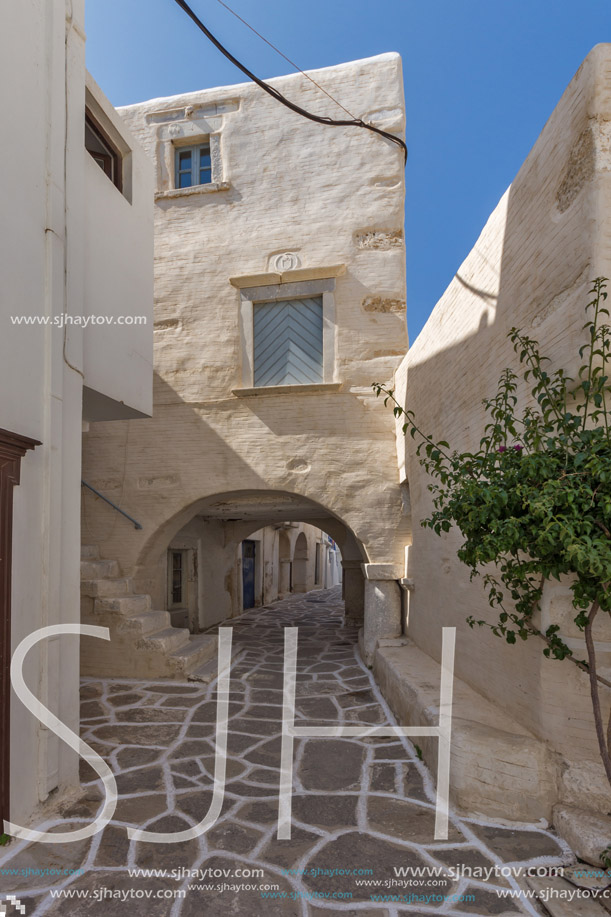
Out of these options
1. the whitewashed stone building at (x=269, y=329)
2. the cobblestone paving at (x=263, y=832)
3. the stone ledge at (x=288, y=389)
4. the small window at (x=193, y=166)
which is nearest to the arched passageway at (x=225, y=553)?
the whitewashed stone building at (x=269, y=329)

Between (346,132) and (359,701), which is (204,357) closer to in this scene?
(346,132)

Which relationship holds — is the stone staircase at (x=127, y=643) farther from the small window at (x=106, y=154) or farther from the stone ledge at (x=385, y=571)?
the small window at (x=106, y=154)

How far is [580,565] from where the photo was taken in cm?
259

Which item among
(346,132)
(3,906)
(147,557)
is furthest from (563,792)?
(346,132)

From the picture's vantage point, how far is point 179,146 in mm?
9062

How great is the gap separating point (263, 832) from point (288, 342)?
615 cm

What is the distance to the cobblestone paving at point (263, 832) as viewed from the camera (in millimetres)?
2951

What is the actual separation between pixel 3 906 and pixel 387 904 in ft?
6.47

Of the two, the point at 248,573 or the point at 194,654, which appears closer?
the point at 194,654

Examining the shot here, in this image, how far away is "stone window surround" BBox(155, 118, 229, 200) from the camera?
874cm

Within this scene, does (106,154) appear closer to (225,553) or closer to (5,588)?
(5,588)

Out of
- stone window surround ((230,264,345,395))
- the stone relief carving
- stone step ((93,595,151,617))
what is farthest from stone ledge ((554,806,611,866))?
the stone relief carving

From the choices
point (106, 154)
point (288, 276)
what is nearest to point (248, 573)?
point (288, 276)

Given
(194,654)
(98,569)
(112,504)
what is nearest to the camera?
(194,654)
